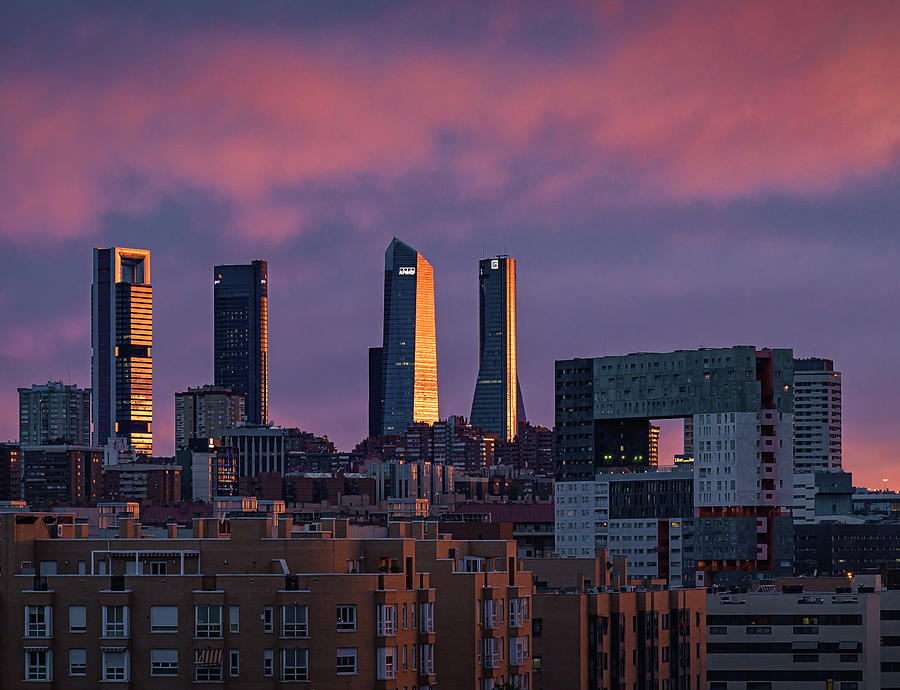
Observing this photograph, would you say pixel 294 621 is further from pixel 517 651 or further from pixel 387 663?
pixel 517 651

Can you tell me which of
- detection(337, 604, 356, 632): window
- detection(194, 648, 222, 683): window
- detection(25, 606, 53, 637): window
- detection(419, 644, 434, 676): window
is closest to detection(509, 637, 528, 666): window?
detection(419, 644, 434, 676): window

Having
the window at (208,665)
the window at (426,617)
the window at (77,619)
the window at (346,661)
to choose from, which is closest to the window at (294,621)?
the window at (346,661)

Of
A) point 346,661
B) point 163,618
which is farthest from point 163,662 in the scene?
point 346,661

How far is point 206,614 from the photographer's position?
360ft

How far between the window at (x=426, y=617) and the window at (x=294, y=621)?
912 cm

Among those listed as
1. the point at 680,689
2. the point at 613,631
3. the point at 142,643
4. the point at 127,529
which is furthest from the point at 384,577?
the point at 680,689

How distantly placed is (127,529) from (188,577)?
18.5m

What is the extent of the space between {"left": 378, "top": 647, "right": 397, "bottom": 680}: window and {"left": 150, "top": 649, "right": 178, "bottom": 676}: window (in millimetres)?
10688

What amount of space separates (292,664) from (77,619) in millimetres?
11458

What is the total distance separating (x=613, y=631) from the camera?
16325 cm

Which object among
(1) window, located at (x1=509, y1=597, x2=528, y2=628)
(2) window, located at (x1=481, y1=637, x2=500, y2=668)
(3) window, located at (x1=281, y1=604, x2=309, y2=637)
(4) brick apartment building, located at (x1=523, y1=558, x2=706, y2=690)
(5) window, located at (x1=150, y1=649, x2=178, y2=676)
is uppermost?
(3) window, located at (x1=281, y1=604, x2=309, y2=637)

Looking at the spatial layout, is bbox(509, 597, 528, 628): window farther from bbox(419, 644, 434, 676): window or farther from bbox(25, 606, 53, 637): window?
bbox(25, 606, 53, 637): window

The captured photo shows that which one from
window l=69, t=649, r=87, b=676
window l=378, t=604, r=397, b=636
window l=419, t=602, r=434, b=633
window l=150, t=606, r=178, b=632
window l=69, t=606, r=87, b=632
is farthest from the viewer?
window l=419, t=602, r=434, b=633

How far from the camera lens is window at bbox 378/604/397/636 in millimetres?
111812
